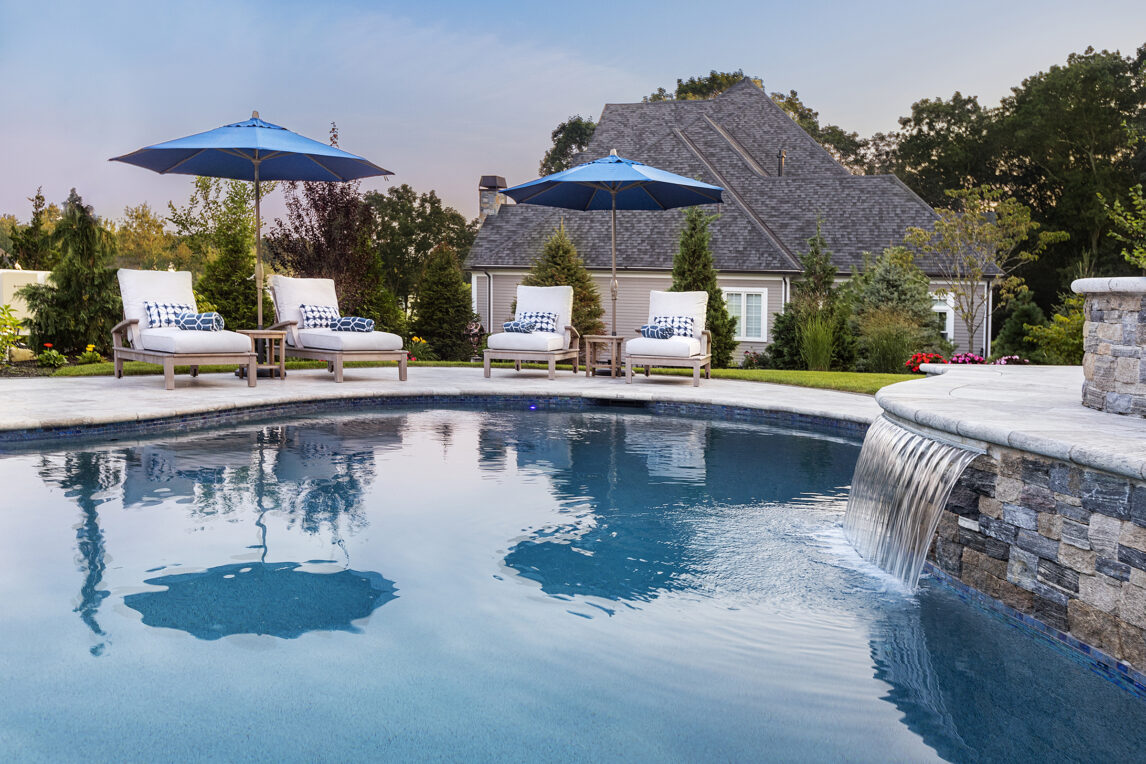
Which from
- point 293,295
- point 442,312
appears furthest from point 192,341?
point 442,312

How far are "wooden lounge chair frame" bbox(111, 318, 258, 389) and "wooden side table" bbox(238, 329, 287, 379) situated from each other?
0.29 metres

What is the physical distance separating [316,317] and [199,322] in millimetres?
1651

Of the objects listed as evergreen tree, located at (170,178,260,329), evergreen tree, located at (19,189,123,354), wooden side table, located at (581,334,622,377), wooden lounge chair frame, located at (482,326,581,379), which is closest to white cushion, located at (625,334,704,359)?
wooden side table, located at (581,334,622,377)

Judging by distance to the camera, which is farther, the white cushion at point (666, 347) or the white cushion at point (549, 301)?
the white cushion at point (549, 301)

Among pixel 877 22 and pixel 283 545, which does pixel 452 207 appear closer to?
pixel 877 22

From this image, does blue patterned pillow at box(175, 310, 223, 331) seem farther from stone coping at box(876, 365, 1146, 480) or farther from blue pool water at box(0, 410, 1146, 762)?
stone coping at box(876, 365, 1146, 480)

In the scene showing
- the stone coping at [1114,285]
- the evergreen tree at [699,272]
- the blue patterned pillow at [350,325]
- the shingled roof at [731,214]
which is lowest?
the blue patterned pillow at [350,325]

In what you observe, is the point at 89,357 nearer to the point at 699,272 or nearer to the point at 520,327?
the point at 520,327

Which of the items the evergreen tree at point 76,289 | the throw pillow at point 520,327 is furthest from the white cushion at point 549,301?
the evergreen tree at point 76,289

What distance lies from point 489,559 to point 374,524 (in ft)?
2.86

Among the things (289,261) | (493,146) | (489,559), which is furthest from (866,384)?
(493,146)

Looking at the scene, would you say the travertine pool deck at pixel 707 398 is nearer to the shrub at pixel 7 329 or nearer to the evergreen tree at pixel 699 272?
the shrub at pixel 7 329

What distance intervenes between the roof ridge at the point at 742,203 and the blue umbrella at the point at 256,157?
11775mm

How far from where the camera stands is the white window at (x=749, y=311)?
20062 millimetres
